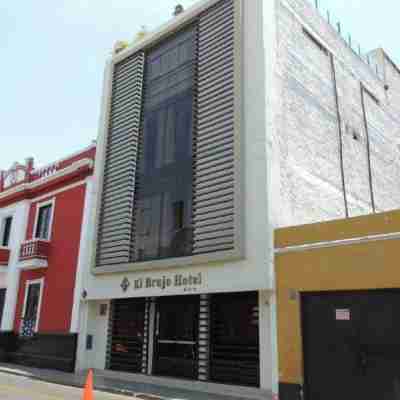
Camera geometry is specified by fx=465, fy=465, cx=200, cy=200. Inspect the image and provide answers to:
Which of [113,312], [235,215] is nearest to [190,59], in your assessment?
[235,215]

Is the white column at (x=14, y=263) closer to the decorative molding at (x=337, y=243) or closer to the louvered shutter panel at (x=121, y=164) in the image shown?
the louvered shutter panel at (x=121, y=164)

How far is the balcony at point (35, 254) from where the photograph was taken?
18688 mm

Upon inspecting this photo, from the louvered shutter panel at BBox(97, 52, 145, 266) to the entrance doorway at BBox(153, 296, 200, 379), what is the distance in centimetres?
226

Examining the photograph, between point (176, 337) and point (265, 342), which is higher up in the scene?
point (176, 337)

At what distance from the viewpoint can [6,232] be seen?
22.6 meters

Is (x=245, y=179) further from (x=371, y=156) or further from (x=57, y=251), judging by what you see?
(x=57, y=251)

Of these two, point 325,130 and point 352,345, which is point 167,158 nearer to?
point 325,130

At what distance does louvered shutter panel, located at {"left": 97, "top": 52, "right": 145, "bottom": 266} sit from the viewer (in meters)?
15.6

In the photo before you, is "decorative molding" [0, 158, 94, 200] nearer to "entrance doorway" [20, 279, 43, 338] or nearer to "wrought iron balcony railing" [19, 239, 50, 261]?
"wrought iron balcony railing" [19, 239, 50, 261]

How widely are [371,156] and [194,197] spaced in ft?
28.0

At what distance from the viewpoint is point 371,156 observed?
1825 centimetres

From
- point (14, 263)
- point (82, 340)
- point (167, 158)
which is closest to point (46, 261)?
point (14, 263)

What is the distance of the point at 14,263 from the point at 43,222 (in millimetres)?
2231

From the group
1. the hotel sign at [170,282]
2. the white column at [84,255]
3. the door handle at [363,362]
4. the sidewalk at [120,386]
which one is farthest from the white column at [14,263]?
the door handle at [363,362]
